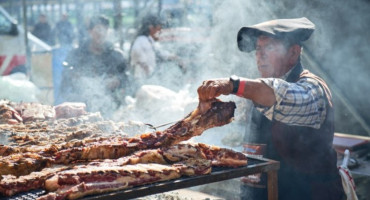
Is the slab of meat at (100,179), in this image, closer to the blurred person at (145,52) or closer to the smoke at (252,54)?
the smoke at (252,54)

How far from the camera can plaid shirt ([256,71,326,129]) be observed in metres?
3.61

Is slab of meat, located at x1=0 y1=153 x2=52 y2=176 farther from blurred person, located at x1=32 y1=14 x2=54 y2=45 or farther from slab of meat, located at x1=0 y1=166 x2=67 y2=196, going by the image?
blurred person, located at x1=32 y1=14 x2=54 y2=45

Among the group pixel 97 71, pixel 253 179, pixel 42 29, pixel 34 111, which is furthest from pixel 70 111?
pixel 42 29

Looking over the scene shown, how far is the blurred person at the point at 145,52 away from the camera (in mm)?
10852

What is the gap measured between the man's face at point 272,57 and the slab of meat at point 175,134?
82 centimetres

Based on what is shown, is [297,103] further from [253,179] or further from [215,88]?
[253,179]

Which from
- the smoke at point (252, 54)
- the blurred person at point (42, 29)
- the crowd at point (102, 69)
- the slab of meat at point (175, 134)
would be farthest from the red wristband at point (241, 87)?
the blurred person at point (42, 29)

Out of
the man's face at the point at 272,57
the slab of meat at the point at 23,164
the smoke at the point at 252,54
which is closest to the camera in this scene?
the slab of meat at the point at 23,164

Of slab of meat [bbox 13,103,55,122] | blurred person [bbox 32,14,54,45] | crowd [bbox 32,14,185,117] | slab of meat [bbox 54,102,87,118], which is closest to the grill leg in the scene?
slab of meat [bbox 54,102,87,118]

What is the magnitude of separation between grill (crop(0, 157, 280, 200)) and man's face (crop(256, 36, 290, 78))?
0.96 metres

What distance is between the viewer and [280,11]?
25.2 ft

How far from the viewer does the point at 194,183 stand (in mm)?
3189

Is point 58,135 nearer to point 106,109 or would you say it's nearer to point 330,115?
point 330,115

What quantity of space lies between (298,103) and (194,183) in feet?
3.72
